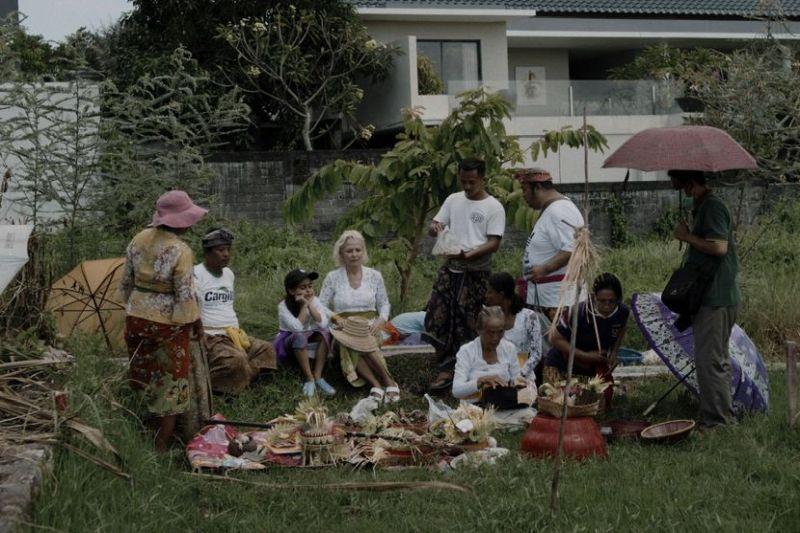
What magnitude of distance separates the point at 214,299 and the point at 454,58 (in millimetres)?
18608

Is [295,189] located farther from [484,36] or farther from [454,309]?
[484,36]

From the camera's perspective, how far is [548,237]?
29.6ft

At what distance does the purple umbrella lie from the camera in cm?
836

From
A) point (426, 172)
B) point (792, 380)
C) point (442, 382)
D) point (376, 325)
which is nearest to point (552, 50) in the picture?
point (426, 172)

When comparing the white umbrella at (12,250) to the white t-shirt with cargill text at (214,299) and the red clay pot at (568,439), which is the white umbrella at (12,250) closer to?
the white t-shirt with cargill text at (214,299)

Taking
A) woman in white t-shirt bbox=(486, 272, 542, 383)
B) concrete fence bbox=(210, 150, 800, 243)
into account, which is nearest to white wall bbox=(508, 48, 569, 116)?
concrete fence bbox=(210, 150, 800, 243)

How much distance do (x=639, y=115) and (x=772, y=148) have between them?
10198 mm

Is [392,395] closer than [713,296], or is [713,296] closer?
[713,296]

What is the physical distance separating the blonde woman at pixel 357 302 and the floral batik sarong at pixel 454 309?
0.48 meters

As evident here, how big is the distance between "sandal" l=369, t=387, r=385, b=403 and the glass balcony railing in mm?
16367

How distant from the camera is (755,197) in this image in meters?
19.3

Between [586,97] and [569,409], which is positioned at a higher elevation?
[586,97]


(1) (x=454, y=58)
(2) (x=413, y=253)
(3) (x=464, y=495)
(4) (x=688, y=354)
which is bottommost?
(3) (x=464, y=495)

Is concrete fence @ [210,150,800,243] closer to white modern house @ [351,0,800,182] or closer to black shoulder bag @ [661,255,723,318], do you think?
white modern house @ [351,0,800,182]
